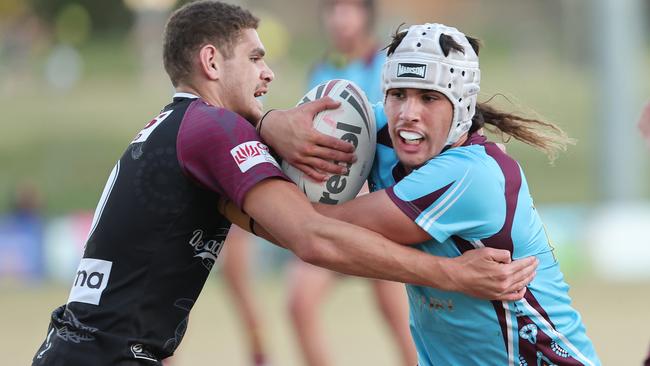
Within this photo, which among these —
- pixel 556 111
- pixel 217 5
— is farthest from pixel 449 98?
pixel 556 111

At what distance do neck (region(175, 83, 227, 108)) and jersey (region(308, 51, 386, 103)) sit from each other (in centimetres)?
340

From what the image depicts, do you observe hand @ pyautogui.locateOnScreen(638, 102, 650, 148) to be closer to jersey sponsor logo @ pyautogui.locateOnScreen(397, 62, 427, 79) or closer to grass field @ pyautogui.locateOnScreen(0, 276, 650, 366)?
jersey sponsor logo @ pyautogui.locateOnScreen(397, 62, 427, 79)

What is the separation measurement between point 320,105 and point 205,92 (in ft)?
1.54

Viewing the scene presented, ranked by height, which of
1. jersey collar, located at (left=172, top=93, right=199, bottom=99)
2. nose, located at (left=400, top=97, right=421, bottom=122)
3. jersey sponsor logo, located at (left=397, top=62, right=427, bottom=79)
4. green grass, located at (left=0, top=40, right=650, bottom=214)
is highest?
jersey sponsor logo, located at (left=397, top=62, right=427, bottom=79)

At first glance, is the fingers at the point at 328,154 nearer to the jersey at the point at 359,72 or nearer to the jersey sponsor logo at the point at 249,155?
the jersey sponsor logo at the point at 249,155

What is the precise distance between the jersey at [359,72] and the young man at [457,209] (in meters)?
3.53

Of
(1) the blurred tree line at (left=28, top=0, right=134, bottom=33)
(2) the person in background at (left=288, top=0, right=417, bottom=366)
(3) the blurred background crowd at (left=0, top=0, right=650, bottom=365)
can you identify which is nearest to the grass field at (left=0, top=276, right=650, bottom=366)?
(3) the blurred background crowd at (left=0, top=0, right=650, bottom=365)

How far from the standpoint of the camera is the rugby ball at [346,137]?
4.41 m

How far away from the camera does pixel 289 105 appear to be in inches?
926

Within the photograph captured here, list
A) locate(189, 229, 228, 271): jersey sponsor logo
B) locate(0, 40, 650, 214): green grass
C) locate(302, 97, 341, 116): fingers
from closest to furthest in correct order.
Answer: locate(189, 229, 228, 271): jersey sponsor logo
locate(302, 97, 341, 116): fingers
locate(0, 40, 650, 214): green grass

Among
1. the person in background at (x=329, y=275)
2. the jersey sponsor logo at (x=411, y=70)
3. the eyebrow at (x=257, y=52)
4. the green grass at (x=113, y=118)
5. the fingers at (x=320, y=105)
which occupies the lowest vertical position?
the green grass at (x=113, y=118)

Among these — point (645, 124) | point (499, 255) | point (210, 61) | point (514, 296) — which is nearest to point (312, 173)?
point (210, 61)

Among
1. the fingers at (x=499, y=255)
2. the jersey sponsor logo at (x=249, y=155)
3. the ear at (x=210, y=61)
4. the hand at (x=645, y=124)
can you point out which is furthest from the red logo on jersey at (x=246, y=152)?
the hand at (x=645, y=124)

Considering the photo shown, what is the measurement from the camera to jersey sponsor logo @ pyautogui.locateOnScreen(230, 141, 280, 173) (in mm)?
4141
